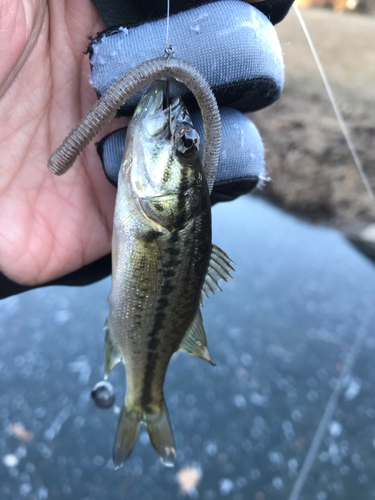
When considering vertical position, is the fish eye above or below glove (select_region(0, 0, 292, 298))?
below

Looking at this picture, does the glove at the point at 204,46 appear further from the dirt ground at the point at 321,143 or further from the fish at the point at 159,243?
the dirt ground at the point at 321,143

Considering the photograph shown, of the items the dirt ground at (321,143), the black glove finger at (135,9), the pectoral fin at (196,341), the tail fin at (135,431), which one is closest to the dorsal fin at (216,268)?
the pectoral fin at (196,341)

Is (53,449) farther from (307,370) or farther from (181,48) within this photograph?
(181,48)

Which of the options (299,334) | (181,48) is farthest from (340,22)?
(181,48)

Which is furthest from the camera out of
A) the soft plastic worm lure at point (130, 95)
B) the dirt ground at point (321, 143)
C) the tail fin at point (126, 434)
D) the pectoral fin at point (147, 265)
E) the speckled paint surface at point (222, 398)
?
the dirt ground at point (321, 143)

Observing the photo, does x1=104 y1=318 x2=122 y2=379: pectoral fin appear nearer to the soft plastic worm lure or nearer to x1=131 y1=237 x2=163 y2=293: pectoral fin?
x1=131 y1=237 x2=163 y2=293: pectoral fin


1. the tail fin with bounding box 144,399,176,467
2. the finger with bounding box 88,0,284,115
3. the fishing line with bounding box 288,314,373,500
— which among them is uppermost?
the finger with bounding box 88,0,284,115

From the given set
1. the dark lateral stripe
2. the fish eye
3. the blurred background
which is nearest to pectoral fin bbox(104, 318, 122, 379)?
the dark lateral stripe
